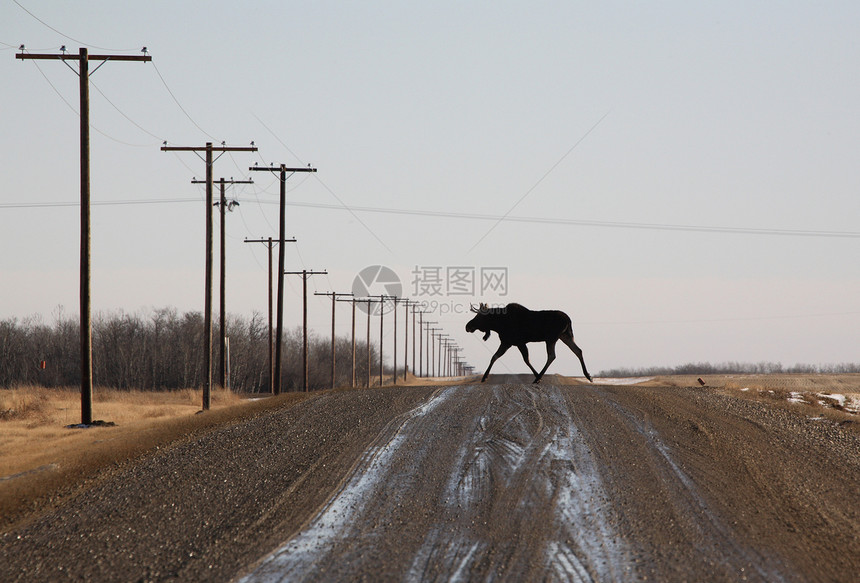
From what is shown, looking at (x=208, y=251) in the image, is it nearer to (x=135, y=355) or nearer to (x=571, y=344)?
(x=571, y=344)

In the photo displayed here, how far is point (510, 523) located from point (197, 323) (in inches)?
3810

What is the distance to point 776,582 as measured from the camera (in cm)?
821

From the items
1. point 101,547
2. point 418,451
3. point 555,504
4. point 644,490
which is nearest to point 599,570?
point 555,504

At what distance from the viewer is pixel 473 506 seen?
11117 millimetres

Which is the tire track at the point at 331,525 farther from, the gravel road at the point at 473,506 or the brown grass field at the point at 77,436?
the brown grass field at the point at 77,436

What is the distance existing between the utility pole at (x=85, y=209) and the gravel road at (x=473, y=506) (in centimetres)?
738

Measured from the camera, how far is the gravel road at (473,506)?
8781mm

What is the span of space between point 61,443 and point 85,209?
6.71 meters

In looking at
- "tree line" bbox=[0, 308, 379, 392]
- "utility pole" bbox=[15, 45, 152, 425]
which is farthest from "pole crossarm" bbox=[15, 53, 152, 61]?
"tree line" bbox=[0, 308, 379, 392]

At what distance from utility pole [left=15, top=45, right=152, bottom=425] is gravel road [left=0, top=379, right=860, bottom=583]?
738 cm

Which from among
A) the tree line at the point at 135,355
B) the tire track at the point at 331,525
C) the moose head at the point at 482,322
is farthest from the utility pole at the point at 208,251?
the tree line at the point at 135,355

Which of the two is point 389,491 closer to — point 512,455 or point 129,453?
point 512,455

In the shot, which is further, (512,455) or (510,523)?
(512,455)

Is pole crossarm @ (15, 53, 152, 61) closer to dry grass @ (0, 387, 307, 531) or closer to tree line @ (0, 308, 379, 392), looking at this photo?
dry grass @ (0, 387, 307, 531)
